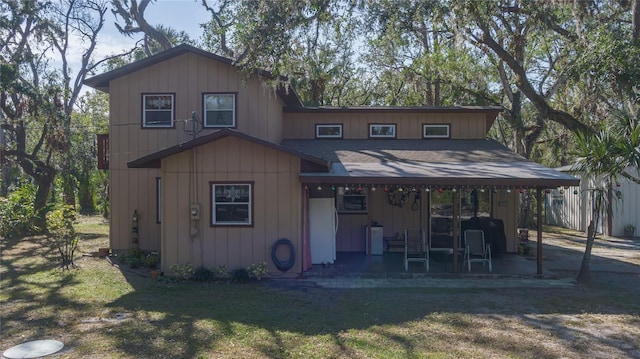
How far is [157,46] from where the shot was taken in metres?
25.3

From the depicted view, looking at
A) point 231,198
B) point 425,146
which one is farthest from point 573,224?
point 231,198

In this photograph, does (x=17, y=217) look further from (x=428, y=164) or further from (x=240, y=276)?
(x=428, y=164)

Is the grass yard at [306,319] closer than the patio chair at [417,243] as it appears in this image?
Yes

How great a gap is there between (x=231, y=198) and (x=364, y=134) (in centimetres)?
581

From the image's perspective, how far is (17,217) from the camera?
17.0 metres

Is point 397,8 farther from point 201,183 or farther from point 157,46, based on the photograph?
point 157,46

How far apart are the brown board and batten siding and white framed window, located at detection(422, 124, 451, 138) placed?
94 mm

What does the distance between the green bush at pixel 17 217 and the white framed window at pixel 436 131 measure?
13.7 m

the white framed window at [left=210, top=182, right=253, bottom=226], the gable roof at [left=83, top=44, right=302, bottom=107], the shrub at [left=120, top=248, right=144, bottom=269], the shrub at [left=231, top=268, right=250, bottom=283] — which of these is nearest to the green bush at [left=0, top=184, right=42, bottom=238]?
the shrub at [left=120, top=248, right=144, bottom=269]

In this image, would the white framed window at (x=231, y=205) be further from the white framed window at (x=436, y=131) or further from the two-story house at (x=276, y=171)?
the white framed window at (x=436, y=131)

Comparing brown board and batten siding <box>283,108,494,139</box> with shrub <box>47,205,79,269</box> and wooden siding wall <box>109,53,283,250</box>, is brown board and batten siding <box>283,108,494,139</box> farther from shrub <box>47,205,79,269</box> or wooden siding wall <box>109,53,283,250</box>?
shrub <box>47,205,79,269</box>

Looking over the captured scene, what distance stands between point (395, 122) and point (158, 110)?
7.09 metres

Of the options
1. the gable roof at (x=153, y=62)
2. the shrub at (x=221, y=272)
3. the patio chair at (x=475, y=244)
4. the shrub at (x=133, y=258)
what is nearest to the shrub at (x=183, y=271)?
the shrub at (x=221, y=272)

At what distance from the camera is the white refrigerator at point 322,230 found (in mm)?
11531
